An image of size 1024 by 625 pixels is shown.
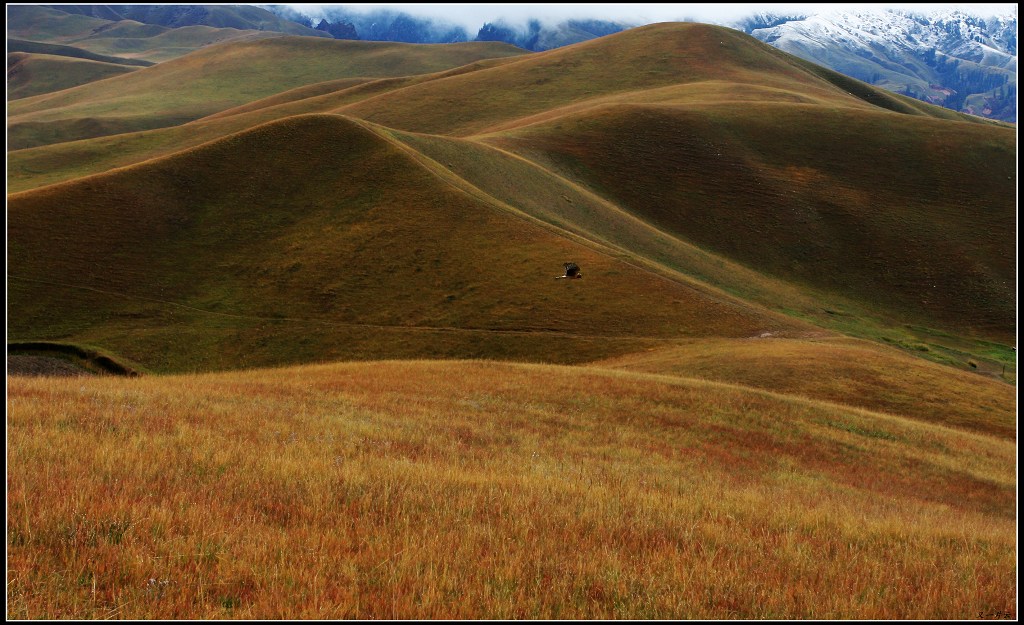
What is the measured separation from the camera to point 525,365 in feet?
112

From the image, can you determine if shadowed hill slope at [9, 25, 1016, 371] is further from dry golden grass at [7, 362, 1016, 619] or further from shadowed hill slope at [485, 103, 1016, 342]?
dry golden grass at [7, 362, 1016, 619]

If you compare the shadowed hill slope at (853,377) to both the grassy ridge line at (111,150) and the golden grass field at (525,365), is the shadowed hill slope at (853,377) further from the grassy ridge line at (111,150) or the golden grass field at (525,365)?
the grassy ridge line at (111,150)

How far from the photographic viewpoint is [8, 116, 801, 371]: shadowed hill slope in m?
56.0

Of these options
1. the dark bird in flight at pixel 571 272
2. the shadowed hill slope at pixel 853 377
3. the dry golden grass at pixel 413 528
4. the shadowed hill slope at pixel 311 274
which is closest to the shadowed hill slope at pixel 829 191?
the shadowed hill slope at pixel 311 274

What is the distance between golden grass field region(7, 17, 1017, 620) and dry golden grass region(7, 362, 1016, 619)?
56 millimetres

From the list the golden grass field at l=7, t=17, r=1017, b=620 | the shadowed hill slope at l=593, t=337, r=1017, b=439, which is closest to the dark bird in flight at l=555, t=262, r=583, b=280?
the golden grass field at l=7, t=17, r=1017, b=620

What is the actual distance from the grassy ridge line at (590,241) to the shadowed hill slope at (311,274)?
852 mm

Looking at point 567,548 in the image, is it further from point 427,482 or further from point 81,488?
point 81,488

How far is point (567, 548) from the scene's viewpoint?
834 centimetres

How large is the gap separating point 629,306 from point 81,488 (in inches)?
2091

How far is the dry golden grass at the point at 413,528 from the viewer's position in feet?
21.7

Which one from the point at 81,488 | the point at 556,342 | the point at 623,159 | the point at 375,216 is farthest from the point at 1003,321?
the point at 81,488

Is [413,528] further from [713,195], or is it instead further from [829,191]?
[829,191]

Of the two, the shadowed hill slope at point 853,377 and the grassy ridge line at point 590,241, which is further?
the grassy ridge line at point 590,241
